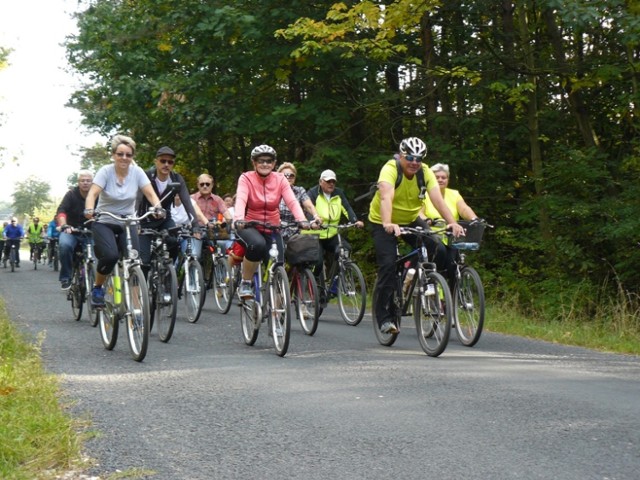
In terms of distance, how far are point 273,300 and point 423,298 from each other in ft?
4.62

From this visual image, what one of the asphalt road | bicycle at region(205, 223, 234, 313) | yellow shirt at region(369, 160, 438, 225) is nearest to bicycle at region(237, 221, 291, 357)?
the asphalt road

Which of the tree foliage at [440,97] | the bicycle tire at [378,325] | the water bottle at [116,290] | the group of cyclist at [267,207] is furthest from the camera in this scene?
the tree foliage at [440,97]

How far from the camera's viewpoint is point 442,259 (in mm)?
10320

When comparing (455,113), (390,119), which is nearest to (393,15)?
(455,113)

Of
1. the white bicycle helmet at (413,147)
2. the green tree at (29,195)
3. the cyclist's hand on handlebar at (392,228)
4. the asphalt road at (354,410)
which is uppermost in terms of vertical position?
the green tree at (29,195)

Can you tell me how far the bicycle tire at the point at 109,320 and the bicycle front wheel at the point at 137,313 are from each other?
0.33 metres

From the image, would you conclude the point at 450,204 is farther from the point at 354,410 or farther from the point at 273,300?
the point at 354,410

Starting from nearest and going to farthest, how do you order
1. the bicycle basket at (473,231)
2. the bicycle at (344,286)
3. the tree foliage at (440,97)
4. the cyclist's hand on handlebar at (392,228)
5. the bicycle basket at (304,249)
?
the cyclist's hand on handlebar at (392,228), the bicycle basket at (473,231), the bicycle basket at (304,249), the bicycle at (344,286), the tree foliage at (440,97)

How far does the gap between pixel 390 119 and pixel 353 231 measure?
2566 millimetres

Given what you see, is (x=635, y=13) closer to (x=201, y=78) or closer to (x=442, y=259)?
(x=442, y=259)

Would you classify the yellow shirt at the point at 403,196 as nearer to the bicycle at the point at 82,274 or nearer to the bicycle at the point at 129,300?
the bicycle at the point at 129,300

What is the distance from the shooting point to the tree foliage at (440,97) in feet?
49.0

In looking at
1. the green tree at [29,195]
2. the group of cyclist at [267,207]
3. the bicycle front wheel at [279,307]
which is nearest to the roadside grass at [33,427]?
the group of cyclist at [267,207]

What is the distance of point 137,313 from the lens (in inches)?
343
